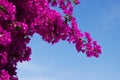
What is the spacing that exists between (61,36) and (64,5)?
102 centimetres

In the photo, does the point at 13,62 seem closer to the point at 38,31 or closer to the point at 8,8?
the point at 38,31

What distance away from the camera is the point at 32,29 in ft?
43.5

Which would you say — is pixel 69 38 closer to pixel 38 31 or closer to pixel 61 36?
pixel 61 36

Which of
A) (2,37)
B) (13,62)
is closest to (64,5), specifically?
(13,62)

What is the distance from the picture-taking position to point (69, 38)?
14055mm

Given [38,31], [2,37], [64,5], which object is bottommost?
[2,37]

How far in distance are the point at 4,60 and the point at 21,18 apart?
1.50 m

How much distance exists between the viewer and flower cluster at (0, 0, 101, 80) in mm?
12289

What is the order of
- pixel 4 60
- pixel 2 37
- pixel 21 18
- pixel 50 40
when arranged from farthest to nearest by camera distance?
pixel 50 40
pixel 21 18
pixel 4 60
pixel 2 37

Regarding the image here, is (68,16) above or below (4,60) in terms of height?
above

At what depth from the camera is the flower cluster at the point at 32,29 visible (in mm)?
12289

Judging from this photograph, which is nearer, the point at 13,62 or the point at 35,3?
the point at 35,3

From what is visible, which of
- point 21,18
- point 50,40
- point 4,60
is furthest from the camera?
point 50,40

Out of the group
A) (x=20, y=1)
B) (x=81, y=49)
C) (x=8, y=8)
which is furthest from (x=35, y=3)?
(x=81, y=49)
